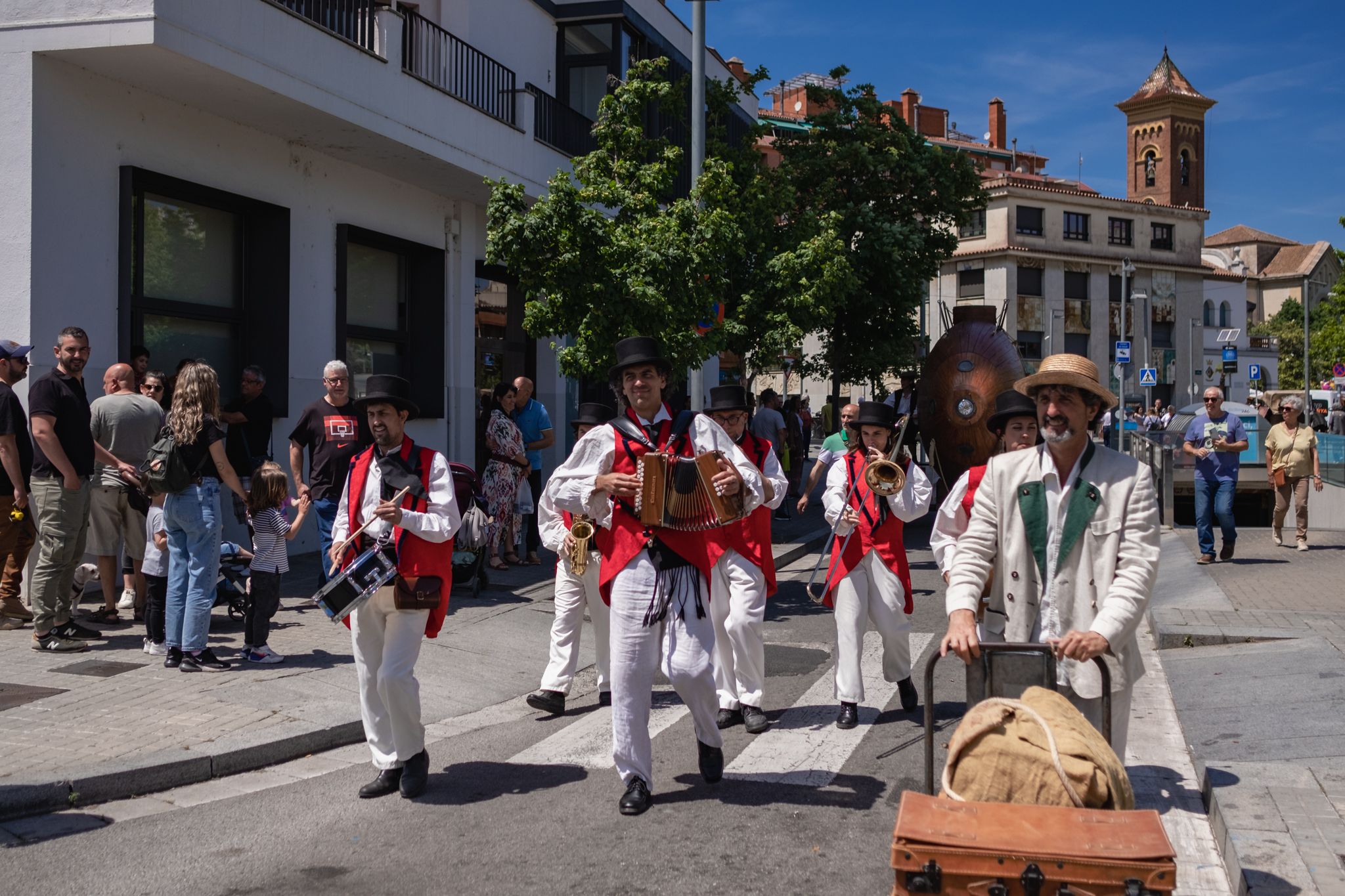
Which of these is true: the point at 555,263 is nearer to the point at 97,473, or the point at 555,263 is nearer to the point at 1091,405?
the point at 97,473

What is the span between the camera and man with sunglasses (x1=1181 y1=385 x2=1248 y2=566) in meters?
13.6

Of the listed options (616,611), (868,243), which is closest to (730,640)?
(616,611)

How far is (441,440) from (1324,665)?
36.8 feet

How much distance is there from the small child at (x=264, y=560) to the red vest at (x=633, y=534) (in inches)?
125

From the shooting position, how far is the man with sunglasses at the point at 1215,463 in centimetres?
1365

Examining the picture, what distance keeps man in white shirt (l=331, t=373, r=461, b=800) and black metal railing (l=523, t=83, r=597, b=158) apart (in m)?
11.8

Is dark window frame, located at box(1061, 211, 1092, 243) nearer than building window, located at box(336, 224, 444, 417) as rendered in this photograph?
No

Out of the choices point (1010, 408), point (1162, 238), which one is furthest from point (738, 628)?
point (1162, 238)

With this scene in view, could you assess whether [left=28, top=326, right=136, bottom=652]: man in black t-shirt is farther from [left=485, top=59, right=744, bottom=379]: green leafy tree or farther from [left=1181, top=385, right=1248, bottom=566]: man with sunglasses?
[left=1181, top=385, right=1248, bottom=566]: man with sunglasses

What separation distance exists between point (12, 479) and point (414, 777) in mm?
4191

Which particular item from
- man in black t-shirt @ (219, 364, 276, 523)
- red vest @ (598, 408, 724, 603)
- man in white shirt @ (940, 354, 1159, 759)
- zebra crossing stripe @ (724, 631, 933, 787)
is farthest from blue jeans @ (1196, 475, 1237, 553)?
man in white shirt @ (940, 354, 1159, 759)

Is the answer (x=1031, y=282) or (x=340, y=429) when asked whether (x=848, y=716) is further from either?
(x=1031, y=282)

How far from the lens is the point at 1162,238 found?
7362cm

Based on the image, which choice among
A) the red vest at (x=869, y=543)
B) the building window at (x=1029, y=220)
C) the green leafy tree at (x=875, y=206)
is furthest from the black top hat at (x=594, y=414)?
the building window at (x=1029, y=220)
